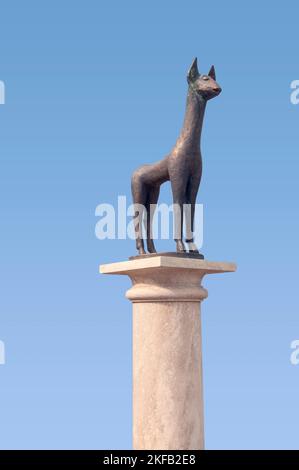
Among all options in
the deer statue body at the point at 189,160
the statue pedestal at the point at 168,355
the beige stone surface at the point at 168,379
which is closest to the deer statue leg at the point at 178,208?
the deer statue body at the point at 189,160

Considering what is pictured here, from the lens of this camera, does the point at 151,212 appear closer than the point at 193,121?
No

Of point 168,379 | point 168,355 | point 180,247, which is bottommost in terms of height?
point 168,379

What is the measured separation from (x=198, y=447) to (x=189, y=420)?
363 mm

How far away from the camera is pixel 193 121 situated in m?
7.27

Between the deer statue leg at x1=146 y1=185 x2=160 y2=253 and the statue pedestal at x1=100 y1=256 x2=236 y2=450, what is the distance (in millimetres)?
612

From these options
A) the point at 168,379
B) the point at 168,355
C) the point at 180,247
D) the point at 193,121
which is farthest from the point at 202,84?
the point at 168,379

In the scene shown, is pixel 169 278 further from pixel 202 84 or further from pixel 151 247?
pixel 202 84

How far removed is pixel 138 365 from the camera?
713 centimetres

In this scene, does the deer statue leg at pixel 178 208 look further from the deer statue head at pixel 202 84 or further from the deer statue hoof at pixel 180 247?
the deer statue head at pixel 202 84

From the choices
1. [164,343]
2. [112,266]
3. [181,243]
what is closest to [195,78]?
[181,243]

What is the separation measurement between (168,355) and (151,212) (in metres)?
1.83

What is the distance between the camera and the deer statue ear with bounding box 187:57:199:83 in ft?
24.1

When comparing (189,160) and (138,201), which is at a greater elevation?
(189,160)

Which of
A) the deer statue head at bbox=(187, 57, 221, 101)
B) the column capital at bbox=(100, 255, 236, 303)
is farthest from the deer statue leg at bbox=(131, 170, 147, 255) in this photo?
the deer statue head at bbox=(187, 57, 221, 101)
